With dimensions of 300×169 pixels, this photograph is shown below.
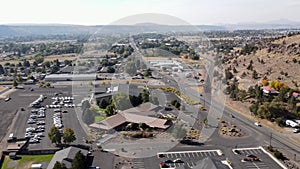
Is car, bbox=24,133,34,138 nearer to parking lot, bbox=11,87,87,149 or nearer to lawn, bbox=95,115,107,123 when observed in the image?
parking lot, bbox=11,87,87,149

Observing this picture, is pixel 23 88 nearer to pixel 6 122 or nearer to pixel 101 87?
pixel 101 87

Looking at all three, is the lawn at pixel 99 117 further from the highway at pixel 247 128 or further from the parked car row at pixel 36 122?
the highway at pixel 247 128

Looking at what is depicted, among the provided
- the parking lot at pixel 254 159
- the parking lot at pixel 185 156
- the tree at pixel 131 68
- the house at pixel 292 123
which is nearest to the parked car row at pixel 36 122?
the parking lot at pixel 185 156

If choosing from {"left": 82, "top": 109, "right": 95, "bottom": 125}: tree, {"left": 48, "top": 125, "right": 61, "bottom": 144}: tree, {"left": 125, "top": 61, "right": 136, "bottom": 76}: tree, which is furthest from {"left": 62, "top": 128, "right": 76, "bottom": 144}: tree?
{"left": 125, "top": 61, "right": 136, "bottom": 76}: tree

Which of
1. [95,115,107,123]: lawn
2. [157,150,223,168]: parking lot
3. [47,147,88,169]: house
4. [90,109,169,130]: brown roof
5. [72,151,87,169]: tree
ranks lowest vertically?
[95,115,107,123]: lawn

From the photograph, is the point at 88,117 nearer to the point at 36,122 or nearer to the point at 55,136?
the point at 36,122

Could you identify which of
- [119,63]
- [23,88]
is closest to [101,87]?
[23,88]
